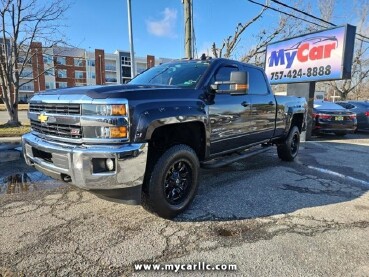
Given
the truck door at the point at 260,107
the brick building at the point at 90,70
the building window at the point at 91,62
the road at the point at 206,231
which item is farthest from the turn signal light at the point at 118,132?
the building window at the point at 91,62

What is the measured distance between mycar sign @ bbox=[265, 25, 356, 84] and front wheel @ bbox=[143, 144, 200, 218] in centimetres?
793

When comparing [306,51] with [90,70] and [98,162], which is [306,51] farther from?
[90,70]

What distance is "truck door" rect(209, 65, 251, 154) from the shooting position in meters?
4.08

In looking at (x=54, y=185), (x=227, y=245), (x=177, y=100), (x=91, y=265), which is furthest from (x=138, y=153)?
(x=54, y=185)

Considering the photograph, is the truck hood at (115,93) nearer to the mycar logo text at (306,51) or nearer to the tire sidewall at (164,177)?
the tire sidewall at (164,177)

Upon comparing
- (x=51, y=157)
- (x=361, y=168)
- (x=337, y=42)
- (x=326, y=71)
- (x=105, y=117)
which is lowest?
(x=361, y=168)

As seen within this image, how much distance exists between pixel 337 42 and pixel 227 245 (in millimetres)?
8901

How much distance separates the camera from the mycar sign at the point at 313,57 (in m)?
9.30

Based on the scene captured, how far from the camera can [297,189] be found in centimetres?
472

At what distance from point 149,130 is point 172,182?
84cm

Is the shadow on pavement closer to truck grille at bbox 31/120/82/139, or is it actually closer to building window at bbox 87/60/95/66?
truck grille at bbox 31/120/82/139

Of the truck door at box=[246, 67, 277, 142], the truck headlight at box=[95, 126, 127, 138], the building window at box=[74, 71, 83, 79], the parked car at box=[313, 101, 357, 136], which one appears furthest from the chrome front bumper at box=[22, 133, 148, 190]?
the building window at box=[74, 71, 83, 79]

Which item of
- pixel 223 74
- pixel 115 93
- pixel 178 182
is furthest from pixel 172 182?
pixel 223 74

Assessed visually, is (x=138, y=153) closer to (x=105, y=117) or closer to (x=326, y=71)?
(x=105, y=117)
